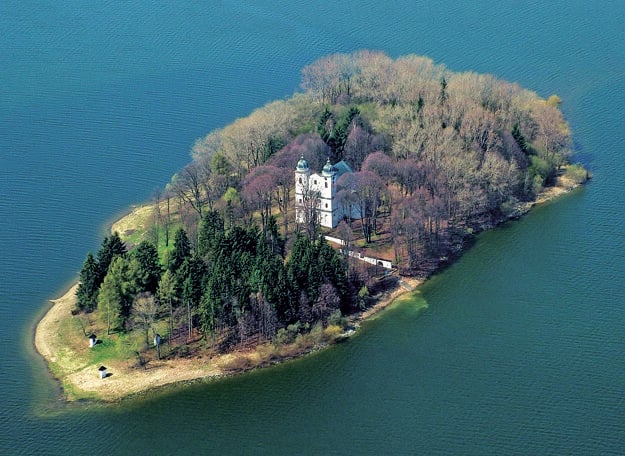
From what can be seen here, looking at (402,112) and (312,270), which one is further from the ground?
(402,112)

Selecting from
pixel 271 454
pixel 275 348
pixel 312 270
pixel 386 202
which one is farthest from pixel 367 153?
pixel 271 454

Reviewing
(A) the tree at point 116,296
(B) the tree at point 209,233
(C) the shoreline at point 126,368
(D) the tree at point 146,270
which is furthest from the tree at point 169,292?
(B) the tree at point 209,233

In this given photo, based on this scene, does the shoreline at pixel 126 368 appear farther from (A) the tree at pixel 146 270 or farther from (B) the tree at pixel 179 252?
Answer: (B) the tree at pixel 179 252

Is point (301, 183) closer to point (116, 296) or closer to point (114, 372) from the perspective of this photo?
point (116, 296)

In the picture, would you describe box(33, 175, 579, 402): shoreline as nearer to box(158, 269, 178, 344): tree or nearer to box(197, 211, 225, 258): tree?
box(158, 269, 178, 344): tree

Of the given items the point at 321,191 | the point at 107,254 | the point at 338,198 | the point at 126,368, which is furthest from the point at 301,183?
the point at 126,368

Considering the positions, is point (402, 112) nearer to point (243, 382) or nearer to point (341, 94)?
point (341, 94)
